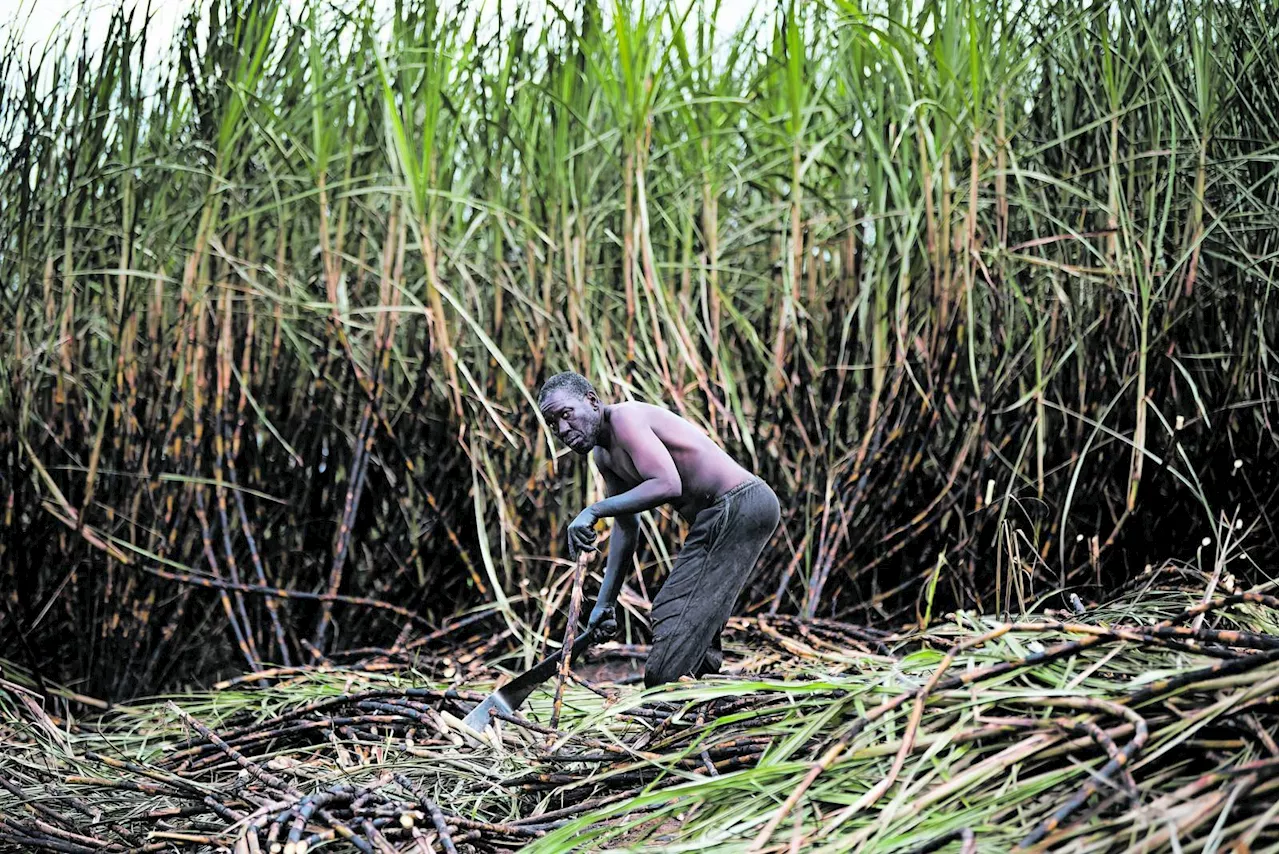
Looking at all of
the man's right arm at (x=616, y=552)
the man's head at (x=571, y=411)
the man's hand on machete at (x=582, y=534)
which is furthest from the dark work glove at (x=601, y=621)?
the man's head at (x=571, y=411)

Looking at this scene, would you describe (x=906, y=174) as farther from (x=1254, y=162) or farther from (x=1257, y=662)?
(x=1257, y=662)

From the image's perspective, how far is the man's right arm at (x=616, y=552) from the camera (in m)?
2.52

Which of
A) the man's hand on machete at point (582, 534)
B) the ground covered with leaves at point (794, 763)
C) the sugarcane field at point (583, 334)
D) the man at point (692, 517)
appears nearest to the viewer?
the ground covered with leaves at point (794, 763)

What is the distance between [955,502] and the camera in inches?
126

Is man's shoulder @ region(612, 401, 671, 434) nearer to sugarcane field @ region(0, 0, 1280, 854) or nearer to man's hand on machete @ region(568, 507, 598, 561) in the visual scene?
man's hand on machete @ region(568, 507, 598, 561)

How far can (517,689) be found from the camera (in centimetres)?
250

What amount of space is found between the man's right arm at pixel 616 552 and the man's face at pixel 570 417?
0.12 metres

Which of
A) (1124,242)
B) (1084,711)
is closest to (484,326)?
(1124,242)

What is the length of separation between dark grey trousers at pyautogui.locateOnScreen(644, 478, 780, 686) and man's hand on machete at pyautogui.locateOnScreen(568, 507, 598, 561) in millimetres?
232

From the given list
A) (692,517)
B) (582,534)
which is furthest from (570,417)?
(692,517)

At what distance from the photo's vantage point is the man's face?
240 cm

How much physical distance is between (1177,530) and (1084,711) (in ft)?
6.08

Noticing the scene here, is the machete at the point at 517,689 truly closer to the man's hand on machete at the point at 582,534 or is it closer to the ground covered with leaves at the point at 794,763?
the ground covered with leaves at the point at 794,763

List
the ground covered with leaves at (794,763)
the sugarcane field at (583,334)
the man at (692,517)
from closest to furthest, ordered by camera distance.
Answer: the ground covered with leaves at (794,763), the man at (692,517), the sugarcane field at (583,334)
